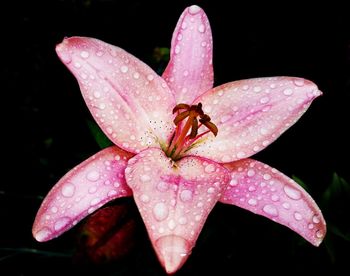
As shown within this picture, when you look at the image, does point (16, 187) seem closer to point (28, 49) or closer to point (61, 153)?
point (61, 153)

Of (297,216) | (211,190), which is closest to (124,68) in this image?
(211,190)

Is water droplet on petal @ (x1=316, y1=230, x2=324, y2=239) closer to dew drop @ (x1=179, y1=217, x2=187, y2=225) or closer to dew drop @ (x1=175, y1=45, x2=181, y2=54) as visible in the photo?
dew drop @ (x1=179, y1=217, x2=187, y2=225)

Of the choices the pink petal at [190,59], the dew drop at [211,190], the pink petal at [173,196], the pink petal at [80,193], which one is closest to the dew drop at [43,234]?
the pink petal at [80,193]

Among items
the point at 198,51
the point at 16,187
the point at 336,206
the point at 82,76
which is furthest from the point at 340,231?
the point at 16,187

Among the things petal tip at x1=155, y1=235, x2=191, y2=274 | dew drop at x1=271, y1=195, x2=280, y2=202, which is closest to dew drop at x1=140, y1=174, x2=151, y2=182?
petal tip at x1=155, y1=235, x2=191, y2=274

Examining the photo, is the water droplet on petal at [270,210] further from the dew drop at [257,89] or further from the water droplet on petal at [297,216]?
the dew drop at [257,89]
